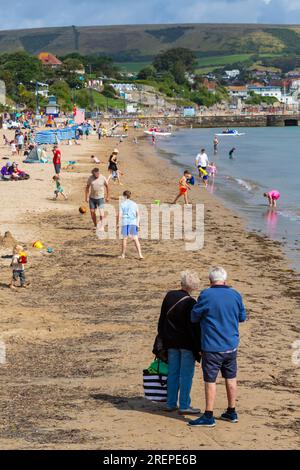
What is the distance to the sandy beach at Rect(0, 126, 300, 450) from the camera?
7176 mm

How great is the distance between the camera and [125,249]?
16.0 meters

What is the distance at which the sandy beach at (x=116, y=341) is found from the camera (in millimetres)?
7176

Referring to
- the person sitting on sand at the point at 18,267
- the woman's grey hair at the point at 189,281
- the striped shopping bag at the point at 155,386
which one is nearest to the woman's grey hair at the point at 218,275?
the woman's grey hair at the point at 189,281

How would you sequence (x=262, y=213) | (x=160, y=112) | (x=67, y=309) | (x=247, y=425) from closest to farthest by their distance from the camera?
(x=247, y=425), (x=67, y=309), (x=262, y=213), (x=160, y=112)

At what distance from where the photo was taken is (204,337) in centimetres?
722

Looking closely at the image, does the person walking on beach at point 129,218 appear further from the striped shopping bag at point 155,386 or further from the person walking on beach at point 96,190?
the striped shopping bag at point 155,386

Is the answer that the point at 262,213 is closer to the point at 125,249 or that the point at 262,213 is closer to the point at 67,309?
the point at 125,249

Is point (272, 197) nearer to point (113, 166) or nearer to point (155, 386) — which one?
point (113, 166)

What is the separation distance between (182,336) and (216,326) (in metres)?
0.48

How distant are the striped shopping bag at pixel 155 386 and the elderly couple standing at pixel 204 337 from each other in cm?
12

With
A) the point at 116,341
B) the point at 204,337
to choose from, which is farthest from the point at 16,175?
the point at 204,337
